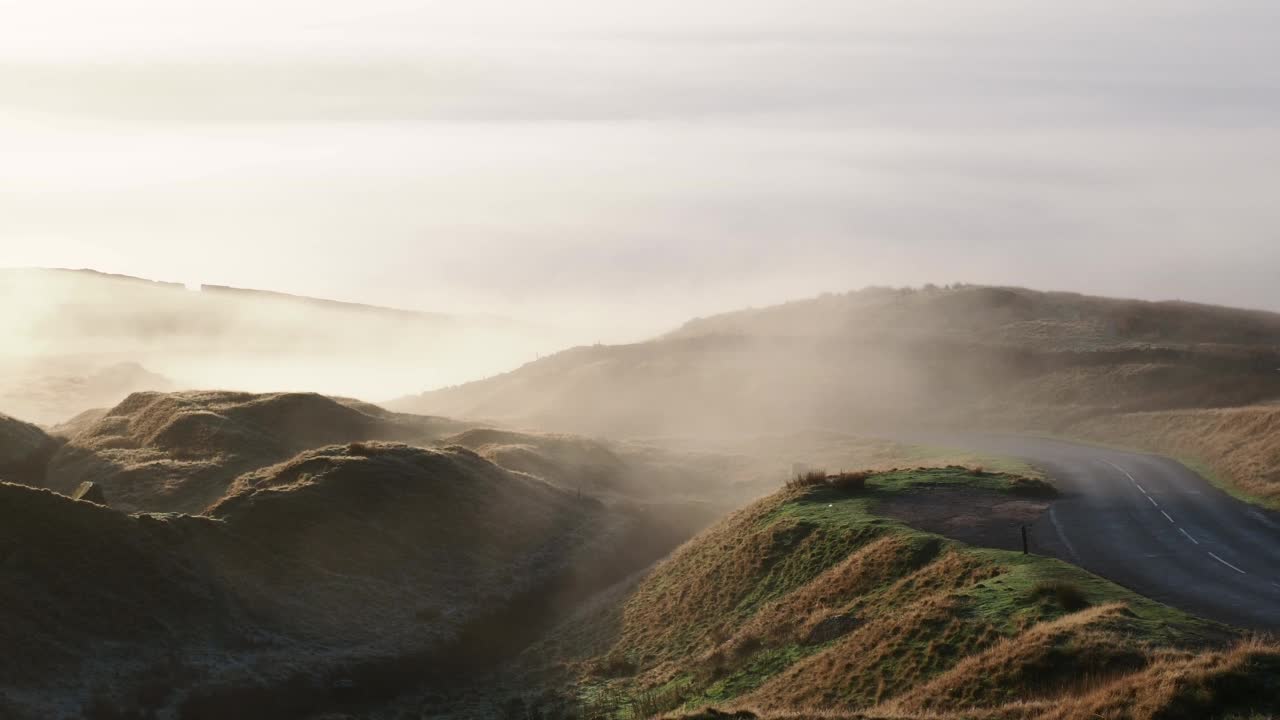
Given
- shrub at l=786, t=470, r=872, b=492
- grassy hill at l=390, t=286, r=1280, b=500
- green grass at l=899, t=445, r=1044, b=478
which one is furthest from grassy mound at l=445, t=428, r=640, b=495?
grassy hill at l=390, t=286, r=1280, b=500

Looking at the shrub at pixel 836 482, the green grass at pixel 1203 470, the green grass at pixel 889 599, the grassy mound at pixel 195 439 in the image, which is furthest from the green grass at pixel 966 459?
the grassy mound at pixel 195 439

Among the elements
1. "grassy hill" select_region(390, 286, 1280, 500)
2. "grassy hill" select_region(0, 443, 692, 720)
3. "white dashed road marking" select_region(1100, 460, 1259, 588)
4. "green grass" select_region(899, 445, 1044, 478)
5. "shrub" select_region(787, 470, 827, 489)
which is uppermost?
"grassy hill" select_region(390, 286, 1280, 500)

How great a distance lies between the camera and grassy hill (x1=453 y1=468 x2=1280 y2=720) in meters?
23.9

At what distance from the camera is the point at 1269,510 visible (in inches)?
1708

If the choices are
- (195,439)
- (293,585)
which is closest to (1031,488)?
(293,585)

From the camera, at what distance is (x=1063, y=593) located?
1136 inches

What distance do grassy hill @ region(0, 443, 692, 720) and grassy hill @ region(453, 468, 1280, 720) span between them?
4165 mm

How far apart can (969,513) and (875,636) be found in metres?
12.7

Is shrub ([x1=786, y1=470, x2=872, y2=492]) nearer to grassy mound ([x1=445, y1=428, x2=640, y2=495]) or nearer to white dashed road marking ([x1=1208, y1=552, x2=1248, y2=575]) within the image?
white dashed road marking ([x1=1208, y1=552, x2=1248, y2=575])

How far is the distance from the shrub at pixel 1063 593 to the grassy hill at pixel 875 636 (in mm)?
53

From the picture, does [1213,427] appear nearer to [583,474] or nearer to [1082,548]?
[1082,548]

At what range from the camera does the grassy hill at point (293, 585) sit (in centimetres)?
3309

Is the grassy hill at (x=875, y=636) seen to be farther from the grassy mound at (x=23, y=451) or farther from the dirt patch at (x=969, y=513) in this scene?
the grassy mound at (x=23, y=451)

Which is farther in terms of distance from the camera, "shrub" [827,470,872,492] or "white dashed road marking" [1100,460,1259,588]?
"shrub" [827,470,872,492]
